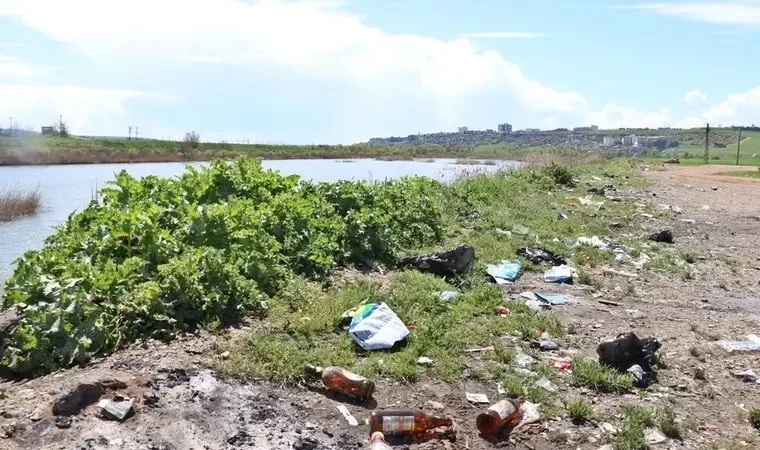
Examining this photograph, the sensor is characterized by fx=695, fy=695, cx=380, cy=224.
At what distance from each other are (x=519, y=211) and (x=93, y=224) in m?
6.91

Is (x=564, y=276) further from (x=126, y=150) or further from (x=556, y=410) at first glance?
(x=126, y=150)

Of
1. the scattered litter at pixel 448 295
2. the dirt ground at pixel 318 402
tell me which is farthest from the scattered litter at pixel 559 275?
the scattered litter at pixel 448 295

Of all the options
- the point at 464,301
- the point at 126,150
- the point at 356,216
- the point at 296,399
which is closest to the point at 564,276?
the point at 464,301

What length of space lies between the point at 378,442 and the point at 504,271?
3565mm

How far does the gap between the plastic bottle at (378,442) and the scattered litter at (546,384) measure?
3.70 feet

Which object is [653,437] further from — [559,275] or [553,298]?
[559,275]

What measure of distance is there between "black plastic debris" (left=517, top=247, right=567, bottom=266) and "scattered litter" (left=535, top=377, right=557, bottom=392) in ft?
10.4

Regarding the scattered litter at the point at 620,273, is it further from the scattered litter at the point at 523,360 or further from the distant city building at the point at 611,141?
the distant city building at the point at 611,141

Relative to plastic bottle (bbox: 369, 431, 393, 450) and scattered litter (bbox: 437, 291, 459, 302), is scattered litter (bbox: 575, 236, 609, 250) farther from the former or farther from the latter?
plastic bottle (bbox: 369, 431, 393, 450)

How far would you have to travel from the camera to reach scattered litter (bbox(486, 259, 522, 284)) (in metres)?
6.34

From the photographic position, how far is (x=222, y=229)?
4875 mm

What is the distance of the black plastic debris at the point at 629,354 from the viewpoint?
421cm

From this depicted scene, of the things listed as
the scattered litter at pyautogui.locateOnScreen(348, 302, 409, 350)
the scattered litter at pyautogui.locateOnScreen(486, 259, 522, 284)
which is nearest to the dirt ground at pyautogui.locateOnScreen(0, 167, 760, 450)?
the scattered litter at pyautogui.locateOnScreen(348, 302, 409, 350)

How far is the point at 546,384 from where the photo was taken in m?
3.95
